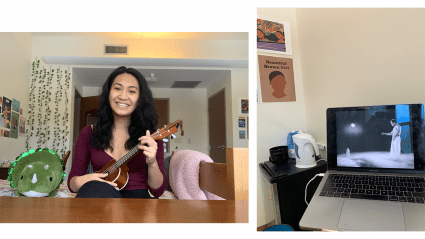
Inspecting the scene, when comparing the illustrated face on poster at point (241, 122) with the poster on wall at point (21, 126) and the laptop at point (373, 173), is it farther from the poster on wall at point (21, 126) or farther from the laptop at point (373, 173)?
the laptop at point (373, 173)

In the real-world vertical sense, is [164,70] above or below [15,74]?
above

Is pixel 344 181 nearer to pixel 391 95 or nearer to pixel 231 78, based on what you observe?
pixel 391 95

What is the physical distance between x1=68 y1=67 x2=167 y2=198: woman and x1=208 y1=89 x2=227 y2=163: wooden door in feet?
8.85

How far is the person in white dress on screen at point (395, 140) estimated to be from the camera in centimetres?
72

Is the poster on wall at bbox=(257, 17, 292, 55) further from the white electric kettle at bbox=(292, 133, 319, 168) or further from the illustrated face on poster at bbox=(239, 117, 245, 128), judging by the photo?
the illustrated face on poster at bbox=(239, 117, 245, 128)

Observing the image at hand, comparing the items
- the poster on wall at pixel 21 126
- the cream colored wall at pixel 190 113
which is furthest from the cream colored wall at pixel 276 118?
the cream colored wall at pixel 190 113

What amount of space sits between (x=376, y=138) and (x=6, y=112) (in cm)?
274

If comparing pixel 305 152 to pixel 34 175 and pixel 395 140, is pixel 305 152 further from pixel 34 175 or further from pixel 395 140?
pixel 34 175

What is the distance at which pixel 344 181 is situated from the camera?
2.36 feet

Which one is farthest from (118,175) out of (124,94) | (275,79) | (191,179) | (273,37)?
(273,37)

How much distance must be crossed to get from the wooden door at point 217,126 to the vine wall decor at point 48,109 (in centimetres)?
199

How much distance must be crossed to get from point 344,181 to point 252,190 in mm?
640

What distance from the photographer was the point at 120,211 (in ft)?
0.94

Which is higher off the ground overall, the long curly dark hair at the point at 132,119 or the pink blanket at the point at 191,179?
the long curly dark hair at the point at 132,119
